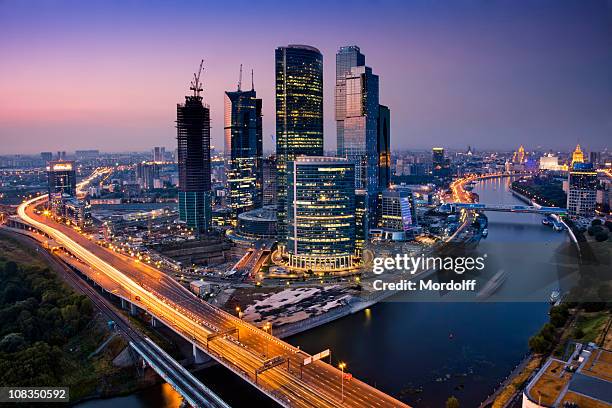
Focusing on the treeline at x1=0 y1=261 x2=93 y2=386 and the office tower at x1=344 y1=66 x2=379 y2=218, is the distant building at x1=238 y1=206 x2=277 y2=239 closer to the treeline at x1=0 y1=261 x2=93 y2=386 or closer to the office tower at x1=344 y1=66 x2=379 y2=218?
the office tower at x1=344 y1=66 x2=379 y2=218

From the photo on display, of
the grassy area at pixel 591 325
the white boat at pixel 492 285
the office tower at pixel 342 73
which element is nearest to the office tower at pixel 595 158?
the office tower at pixel 342 73

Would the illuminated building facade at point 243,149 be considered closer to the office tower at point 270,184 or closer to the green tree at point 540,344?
the office tower at point 270,184

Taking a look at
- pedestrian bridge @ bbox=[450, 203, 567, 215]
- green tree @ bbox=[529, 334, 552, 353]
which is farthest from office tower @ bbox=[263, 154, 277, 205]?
green tree @ bbox=[529, 334, 552, 353]

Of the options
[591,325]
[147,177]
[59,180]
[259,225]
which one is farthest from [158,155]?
[591,325]

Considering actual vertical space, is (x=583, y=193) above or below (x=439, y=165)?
below

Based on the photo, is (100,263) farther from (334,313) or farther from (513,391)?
(513,391)

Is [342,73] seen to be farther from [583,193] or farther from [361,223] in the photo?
[583,193]
